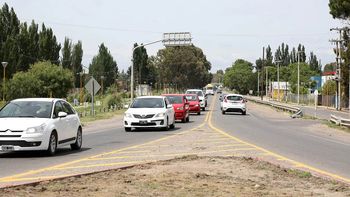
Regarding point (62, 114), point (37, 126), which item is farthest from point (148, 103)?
point (37, 126)

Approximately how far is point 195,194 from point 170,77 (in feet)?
346

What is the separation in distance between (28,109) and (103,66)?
10953cm

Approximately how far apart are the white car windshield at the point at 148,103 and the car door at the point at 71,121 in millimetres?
9370

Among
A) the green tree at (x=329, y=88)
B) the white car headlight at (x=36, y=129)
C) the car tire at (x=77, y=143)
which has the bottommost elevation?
the car tire at (x=77, y=143)

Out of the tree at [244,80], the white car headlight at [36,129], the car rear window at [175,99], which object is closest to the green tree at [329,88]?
the car rear window at [175,99]

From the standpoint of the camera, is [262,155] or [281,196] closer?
[281,196]

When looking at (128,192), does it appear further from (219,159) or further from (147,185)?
(219,159)

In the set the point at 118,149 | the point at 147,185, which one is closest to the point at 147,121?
the point at 118,149

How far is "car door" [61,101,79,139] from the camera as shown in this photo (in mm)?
15727

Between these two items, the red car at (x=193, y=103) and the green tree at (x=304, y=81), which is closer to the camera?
the red car at (x=193, y=103)

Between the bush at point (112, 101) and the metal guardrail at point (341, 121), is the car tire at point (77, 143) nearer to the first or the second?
the metal guardrail at point (341, 121)

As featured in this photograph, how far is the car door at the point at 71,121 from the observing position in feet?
51.6

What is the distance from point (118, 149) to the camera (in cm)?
1634

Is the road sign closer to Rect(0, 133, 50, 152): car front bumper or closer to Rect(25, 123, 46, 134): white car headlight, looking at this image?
Rect(25, 123, 46, 134): white car headlight
